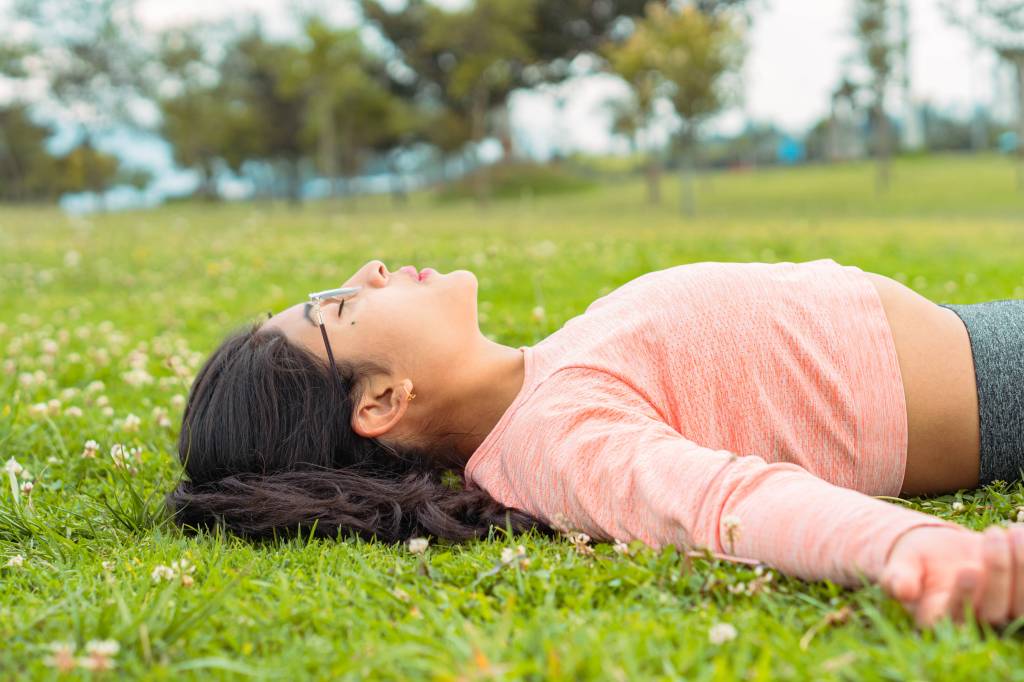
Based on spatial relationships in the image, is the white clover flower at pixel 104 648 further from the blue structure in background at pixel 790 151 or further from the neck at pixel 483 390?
the blue structure in background at pixel 790 151

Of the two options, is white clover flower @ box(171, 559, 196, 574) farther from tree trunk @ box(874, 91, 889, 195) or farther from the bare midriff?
tree trunk @ box(874, 91, 889, 195)

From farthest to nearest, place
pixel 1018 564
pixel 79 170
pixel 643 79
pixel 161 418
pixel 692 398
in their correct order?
pixel 79 170
pixel 643 79
pixel 161 418
pixel 692 398
pixel 1018 564

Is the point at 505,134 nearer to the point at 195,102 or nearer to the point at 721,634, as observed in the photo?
the point at 195,102

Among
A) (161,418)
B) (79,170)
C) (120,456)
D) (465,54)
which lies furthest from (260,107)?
(120,456)

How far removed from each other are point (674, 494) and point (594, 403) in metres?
0.42

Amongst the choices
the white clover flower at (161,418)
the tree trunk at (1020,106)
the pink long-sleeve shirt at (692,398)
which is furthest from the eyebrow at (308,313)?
the tree trunk at (1020,106)

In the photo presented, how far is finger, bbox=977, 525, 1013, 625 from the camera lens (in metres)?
1.82

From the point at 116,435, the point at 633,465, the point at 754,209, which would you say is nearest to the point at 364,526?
the point at 633,465

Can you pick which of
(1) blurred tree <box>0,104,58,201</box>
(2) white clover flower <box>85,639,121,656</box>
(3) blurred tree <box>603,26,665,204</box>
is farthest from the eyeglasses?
(1) blurred tree <box>0,104,58,201</box>

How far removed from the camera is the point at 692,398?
288 centimetres

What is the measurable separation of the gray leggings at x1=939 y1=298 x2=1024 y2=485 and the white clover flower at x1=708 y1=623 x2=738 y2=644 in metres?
1.49

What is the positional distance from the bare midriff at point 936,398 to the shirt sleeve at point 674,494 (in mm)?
609

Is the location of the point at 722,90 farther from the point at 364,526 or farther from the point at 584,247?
the point at 364,526

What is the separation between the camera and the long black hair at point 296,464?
2.90m
